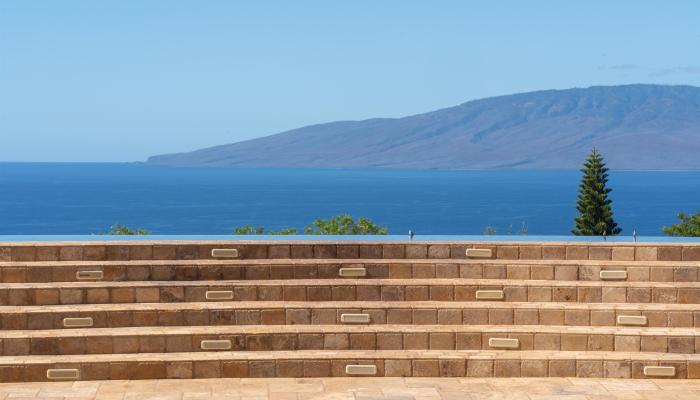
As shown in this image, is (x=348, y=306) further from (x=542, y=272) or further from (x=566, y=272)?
(x=566, y=272)

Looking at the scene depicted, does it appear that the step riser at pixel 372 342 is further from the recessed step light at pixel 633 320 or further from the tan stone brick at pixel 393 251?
the tan stone brick at pixel 393 251

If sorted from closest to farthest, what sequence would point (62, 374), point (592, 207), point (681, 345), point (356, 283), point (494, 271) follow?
point (62, 374) < point (681, 345) < point (356, 283) < point (494, 271) < point (592, 207)

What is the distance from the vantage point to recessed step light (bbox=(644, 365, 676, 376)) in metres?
10.1

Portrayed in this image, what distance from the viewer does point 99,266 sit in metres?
11.0

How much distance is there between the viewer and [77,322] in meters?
10.5

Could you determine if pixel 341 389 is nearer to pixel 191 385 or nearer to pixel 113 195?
pixel 191 385

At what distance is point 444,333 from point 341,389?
53.6 inches

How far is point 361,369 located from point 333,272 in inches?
56.2

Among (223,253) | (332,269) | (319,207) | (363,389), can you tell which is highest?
(223,253)

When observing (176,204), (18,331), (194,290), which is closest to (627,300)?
(194,290)

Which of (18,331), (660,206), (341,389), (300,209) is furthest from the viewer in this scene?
(660,206)

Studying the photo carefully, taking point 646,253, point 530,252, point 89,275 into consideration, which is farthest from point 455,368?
point 89,275

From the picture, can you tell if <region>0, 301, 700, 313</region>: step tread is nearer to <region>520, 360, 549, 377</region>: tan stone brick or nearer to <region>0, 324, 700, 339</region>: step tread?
<region>0, 324, 700, 339</region>: step tread

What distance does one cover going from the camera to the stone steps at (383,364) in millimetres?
10070
